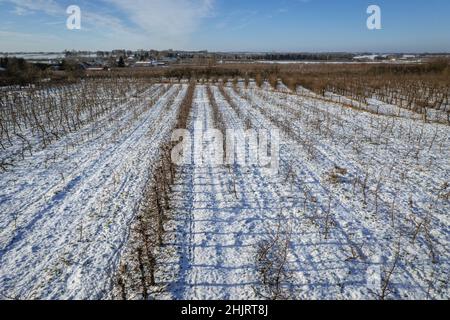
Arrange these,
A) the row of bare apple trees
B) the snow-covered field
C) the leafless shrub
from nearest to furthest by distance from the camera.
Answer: the leafless shrub
the snow-covered field
the row of bare apple trees

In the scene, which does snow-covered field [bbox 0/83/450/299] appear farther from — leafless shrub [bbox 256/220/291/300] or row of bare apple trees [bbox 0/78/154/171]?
row of bare apple trees [bbox 0/78/154/171]

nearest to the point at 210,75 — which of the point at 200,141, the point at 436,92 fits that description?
the point at 436,92

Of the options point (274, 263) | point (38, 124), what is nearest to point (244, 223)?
point (274, 263)

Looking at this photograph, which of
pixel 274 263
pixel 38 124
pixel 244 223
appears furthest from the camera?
pixel 38 124

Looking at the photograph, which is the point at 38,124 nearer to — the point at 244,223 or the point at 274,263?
the point at 244,223

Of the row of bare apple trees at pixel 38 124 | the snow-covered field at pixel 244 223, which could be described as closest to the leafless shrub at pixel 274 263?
the snow-covered field at pixel 244 223

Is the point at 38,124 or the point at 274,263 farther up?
the point at 38,124

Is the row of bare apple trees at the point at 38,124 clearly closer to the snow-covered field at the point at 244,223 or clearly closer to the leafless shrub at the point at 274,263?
the snow-covered field at the point at 244,223

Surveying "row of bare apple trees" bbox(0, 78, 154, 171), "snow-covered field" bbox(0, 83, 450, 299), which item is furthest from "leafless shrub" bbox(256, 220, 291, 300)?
"row of bare apple trees" bbox(0, 78, 154, 171)

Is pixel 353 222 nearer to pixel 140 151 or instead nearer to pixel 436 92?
pixel 140 151
